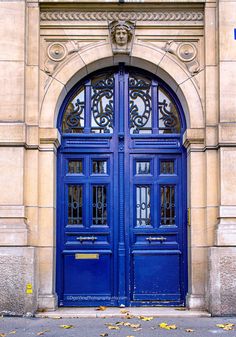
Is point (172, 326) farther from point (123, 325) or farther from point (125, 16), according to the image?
point (125, 16)

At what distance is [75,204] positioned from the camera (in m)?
11.7

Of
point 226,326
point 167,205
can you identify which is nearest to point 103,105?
point 167,205

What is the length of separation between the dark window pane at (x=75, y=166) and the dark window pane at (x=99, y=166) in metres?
0.26

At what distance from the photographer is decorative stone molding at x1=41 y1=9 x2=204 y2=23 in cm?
1159

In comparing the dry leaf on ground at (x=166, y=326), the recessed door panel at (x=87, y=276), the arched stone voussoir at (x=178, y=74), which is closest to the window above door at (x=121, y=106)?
the arched stone voussoir at (x=178, y=74)

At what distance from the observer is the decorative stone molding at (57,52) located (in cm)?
1155

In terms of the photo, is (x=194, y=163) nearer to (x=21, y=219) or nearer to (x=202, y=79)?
(x=202, y=79)

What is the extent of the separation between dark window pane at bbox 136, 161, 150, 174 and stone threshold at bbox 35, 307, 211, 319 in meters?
2.50

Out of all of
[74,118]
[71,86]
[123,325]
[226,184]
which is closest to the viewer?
[123,325]

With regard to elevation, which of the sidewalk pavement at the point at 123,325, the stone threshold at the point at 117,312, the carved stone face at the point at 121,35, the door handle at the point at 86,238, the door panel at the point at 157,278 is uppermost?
the carved stone face at the point at 121,35

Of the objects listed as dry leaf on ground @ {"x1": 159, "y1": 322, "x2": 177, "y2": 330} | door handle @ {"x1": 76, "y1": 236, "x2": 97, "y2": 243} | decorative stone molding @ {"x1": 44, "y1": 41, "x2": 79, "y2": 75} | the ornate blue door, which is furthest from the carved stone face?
dry leaf on ground @ {"x1": 159, "y1": 322, "x2": 177, "y2": 330}

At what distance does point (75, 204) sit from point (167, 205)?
5.59 ft

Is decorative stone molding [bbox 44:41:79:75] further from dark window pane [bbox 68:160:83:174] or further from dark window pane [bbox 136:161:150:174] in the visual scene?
dark window pane [bbox 136:161:150:174]

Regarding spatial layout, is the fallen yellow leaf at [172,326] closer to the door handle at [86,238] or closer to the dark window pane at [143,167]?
the door handle at [86,238]
